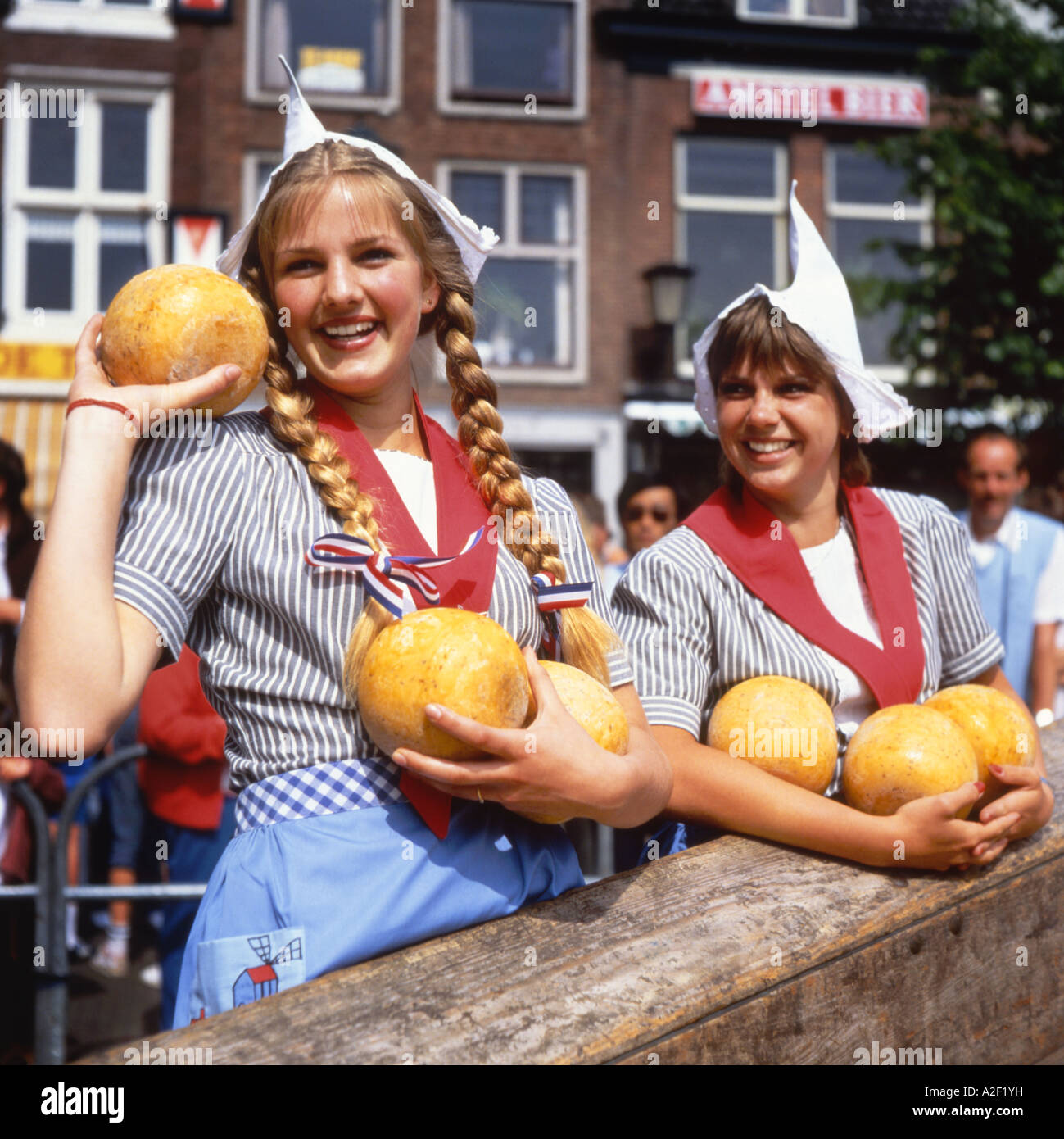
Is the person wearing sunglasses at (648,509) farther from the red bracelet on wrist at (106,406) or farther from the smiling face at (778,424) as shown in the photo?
the red bracelet on wrist at (106,406)

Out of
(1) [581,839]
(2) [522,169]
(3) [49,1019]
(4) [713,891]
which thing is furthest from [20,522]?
(2) [522,169]

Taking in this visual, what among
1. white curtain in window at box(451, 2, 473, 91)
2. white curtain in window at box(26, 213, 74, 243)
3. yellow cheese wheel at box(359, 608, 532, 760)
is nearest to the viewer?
yellow cheese wheel at box(359, 608, 532, 760)

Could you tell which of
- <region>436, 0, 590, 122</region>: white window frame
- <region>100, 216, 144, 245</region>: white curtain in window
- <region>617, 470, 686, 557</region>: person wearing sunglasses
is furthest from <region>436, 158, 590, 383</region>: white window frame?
<region>617, 470, 686, 557</region>: person wearing sunglasses

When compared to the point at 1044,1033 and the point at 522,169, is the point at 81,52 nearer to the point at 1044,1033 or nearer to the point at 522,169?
the point at 522,169

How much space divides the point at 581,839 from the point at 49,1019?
222 centimetres

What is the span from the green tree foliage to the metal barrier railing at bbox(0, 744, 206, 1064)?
1027 cm

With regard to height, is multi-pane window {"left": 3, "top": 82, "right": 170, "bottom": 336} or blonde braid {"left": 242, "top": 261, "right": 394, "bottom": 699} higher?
multi-pane window {"left": 3, "top": 82, "right": 170, "bottom": 336}

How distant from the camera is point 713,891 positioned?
181 cm

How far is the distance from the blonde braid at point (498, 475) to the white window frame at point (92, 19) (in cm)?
1370

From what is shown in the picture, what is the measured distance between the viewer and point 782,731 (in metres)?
2.08

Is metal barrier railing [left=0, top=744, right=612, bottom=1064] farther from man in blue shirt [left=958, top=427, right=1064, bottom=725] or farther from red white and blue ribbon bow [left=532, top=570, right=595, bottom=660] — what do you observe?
man in blue shirt [left=958, top=427, right=1064, bottom=725]

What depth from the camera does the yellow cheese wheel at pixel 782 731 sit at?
2078 mm

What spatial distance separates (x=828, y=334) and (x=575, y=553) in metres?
0.85

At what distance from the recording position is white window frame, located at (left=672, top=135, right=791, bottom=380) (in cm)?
1447
